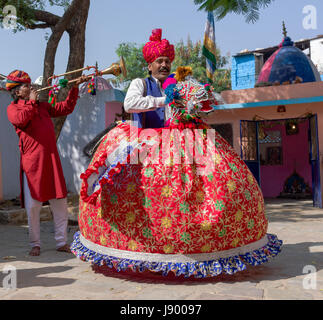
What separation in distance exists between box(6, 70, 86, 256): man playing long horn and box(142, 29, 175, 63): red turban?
0.85 metres

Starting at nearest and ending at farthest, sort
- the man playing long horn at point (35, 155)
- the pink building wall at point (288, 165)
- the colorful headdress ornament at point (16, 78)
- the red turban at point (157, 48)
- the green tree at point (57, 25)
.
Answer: the red turban at point (157, 48) < the man playing long horn at point (35, 155) < the colorful headdress ornament at point (16, 78) < the green tree at point (57, 25) < the pink building wall at point (288, 165)

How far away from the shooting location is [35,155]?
13.8 ft

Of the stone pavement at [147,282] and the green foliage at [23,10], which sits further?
the green foliage at [23,10]

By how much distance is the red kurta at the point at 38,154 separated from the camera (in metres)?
4.16

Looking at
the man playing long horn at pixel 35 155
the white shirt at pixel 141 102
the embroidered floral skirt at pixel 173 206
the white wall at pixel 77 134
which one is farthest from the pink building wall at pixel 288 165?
the white shirt at pixel 141 102

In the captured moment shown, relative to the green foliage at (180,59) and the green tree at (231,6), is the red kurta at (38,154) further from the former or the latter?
the green foliage at (180,59)

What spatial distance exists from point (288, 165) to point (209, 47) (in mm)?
5449

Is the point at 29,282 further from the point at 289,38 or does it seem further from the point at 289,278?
the point at 289,38

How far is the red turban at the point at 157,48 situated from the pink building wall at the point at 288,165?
1154cm

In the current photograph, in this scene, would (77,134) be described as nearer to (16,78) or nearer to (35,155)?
(16,78)

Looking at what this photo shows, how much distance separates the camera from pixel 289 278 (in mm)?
3217

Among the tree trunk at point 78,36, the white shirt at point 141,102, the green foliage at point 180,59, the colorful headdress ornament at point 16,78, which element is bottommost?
the white shirt at point 141,102
